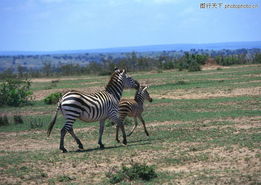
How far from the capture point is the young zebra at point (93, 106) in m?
13.2

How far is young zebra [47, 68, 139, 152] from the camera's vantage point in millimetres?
13242

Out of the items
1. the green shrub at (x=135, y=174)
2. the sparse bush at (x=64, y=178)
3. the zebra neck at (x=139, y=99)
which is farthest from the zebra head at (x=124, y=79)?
the green shrub at (x=135, y=174)

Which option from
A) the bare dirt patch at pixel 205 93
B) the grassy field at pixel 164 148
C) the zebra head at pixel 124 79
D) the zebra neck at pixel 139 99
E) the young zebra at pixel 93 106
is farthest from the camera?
the bare dirt patch at pixel 205 93

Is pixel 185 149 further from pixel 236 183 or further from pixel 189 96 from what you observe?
pixel 189 96

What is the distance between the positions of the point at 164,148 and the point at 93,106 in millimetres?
2303

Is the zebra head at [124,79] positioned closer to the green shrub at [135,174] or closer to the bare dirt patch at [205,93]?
the green shrub at [135,174]

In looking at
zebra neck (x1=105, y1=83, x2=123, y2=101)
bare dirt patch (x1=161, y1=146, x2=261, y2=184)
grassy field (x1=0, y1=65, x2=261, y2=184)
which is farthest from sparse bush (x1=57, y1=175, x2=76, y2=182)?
zebra neck (x1=105, y1=83, x2=123, y2=101)

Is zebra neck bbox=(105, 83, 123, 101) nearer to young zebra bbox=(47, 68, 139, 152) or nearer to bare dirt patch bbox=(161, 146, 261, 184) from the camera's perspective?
young zebra bbox=(47, 68, 139, 152)

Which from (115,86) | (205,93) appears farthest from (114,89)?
(205,93)

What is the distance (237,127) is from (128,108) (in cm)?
343

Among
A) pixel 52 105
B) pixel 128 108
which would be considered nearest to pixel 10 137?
pixel 128 108

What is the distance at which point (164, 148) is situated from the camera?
12.8m

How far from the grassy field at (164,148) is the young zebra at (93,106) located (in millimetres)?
651

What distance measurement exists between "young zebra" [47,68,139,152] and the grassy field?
0.65 meters
